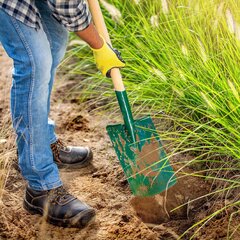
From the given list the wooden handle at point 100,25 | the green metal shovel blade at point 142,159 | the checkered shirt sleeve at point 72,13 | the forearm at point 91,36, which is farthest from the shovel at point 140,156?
the checkered shirt sleeve at point 72,13

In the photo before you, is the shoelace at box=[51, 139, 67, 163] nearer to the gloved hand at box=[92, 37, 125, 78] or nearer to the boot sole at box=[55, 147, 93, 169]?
the boot sole at box=[55, 147, 93, 169]

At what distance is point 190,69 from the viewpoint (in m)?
3.04

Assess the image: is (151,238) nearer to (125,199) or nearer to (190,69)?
(125,199)

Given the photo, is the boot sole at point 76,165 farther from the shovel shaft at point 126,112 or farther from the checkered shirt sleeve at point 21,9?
the checkered shirt sleeve at point 21,9

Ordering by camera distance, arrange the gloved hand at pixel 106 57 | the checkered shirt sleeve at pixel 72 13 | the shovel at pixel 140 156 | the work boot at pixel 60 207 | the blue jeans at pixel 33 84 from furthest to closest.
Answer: the shovel at pixel 140 156
the work boot at pixel 60 207
the gloved hand at pixel 106 57
the blue jeans at pixel 33 84
the checkered shirt sleeve at pixel 72 13

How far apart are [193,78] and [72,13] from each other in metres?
0.80

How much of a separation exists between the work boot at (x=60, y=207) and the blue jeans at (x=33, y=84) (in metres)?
0.04

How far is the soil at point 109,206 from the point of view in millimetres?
2705

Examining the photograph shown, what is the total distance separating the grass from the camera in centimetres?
280

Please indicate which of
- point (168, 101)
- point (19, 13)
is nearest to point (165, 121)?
point (168, 101)

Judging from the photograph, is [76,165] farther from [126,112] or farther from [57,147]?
[126,112]

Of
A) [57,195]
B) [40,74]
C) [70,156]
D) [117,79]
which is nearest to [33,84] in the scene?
[40,74]

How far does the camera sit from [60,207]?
9.14ft

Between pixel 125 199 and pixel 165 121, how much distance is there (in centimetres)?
52
